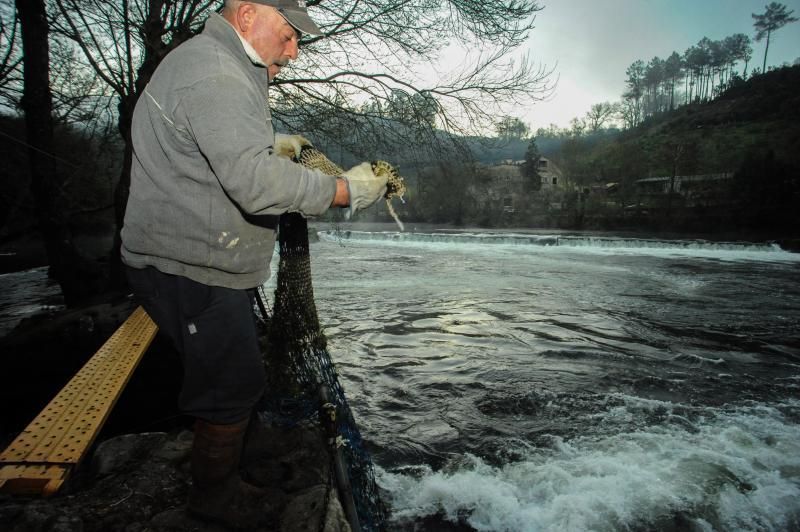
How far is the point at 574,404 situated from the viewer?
5.09 metres

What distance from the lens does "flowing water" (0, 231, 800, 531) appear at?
3.45 m

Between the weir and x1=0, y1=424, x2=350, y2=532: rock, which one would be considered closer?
x1=0, y1=424, x2=350, y2=532: rock

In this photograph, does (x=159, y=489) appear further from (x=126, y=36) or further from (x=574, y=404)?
(x=126, y=36)

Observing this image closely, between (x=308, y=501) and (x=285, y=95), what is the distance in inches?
305

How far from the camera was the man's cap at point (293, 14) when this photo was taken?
175 cm

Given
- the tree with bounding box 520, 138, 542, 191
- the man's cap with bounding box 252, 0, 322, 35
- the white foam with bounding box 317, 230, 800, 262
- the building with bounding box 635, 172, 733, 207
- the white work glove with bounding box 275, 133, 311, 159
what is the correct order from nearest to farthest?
the man's cap with bounding box 252, 0, 322, 35 → the white work glove with bounding box 275, 133, 311, 159 → the white foam with bounding box 317, 230, 800, 262 → the building with bounding box 635, 172, 733, 207 → the tree with bounding box 520, 138, 542, 191

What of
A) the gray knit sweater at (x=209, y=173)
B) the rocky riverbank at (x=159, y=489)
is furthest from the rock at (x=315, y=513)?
the gray knit sweater at (x=209, y=173)

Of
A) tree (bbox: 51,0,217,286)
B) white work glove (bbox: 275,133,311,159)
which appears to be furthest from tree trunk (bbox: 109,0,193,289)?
white work glove (bbox: 275,133,311,159)

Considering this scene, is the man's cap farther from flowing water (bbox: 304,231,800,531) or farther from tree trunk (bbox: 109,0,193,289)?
tree trunk (bbox: 109,0,193,289)

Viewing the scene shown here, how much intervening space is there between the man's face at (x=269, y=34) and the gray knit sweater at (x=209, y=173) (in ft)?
0.24

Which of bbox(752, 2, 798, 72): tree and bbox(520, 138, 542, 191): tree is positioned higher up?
bbox(752, 2, 798, 72): tree

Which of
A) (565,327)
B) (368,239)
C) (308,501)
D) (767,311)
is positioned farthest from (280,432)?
(368,239)

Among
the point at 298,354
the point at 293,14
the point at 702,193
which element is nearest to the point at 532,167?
the point at 702,193

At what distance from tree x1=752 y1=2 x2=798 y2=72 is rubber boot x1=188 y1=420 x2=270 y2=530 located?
12385 cm
